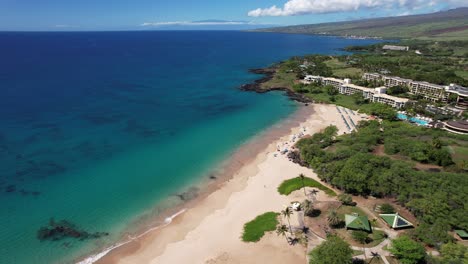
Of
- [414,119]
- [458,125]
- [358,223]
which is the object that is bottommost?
[414,119]

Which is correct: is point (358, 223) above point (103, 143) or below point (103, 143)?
below

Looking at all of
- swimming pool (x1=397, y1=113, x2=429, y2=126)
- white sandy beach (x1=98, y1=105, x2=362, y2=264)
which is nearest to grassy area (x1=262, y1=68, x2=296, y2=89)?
swimming pool (x1=397, y1=113, x2=429, y2=126)

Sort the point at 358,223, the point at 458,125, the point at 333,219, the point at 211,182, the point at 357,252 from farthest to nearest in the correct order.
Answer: the point at 458,125, the point at 211,182, the point at 333,219, the point at 358,223, the point at 357,252

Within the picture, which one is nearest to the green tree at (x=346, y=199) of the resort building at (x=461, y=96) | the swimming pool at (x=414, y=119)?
the swimming pool at (x=414, y=119)

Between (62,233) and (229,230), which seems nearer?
(62,233)

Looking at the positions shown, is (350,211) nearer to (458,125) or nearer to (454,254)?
(454,254)

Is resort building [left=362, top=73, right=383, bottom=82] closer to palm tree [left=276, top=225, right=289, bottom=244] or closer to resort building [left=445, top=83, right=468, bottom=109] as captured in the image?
resort building [left=445, top=83, right=468, bottom=109]

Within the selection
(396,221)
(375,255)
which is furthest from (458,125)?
(375,255)
